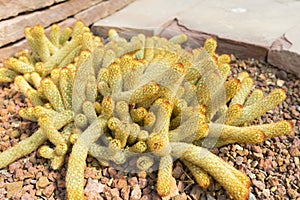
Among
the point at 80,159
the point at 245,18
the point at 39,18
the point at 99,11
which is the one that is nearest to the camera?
the point at 80,159

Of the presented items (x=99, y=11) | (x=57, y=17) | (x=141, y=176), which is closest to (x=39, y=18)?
(x=57, y=17)

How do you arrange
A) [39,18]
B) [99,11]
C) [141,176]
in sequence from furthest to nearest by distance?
[99,11] < [39,18] < [141,176]

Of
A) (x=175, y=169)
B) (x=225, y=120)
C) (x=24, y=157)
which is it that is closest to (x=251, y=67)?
(x=225, y=120)

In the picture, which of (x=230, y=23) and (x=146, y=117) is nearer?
(x=146, y=117)

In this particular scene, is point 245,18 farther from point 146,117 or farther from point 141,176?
point 141,176

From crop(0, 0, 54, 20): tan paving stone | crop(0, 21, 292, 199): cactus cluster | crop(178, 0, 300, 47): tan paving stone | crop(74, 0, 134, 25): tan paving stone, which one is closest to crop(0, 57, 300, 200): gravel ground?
crop(0, 21, 292, 199): cactus cluster

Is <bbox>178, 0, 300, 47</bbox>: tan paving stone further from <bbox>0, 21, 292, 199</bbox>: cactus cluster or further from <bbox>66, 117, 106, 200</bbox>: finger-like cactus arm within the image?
<bbox>66, 117, 106, 200</bbox>: finger-like cactus arm

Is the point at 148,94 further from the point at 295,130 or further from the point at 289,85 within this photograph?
the point at 289,85
